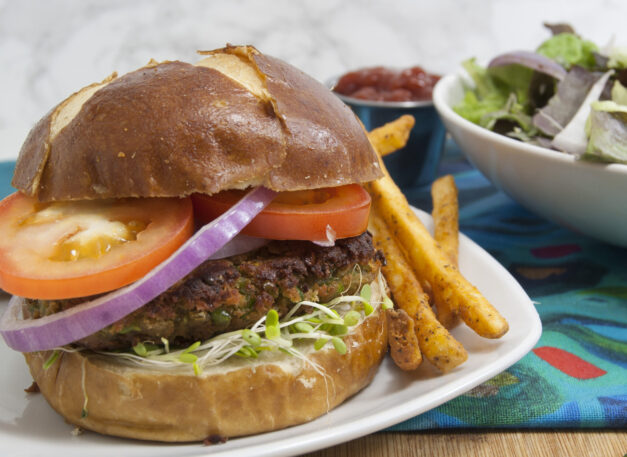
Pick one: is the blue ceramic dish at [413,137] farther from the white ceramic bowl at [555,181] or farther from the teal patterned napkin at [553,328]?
the white ceramic bowl at [555,181]

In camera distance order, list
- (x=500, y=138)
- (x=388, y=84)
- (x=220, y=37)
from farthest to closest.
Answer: (x=220, y=37)
(x=388, y=84)
(x=500, y=138)

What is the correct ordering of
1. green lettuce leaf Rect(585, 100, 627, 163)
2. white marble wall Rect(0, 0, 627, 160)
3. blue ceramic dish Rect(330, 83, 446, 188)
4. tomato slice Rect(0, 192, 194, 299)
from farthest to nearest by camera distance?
white marble wall Rect(0, 0, 627, 160) → blue ceramic dish Rect(330, 83, 446, 188) → green lettuce leaf Rect(585, 100, 627, 163) → tomato slice Rect(0, 192, 194, 299)

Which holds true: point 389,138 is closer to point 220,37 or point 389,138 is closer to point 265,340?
point 265,340

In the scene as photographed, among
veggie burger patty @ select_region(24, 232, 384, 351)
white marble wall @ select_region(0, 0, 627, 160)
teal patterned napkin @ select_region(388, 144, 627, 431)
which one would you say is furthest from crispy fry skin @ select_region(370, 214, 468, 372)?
white marble wall @ select_region(0, 0, 627, 160)

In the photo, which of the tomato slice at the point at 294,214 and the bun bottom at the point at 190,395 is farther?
the tomato slice at the point at 294,214

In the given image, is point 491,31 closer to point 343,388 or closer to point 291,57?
point 291,57

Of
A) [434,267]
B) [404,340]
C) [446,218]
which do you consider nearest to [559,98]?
[446,218]

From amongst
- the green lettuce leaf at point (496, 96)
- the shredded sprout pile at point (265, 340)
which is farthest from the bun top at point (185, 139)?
the green lettuce leaf at point (496, 96)

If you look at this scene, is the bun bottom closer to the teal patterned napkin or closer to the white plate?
the white plate
